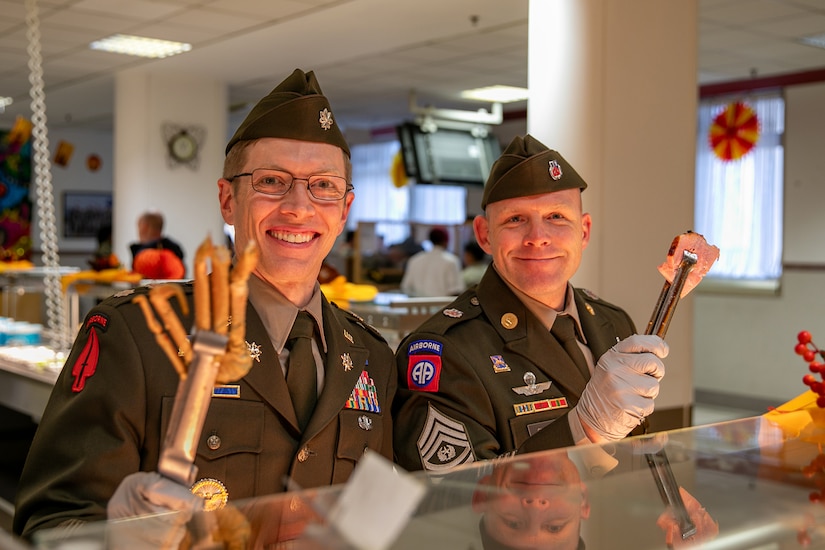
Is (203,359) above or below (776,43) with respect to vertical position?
below

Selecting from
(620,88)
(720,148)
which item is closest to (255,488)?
(620,88)

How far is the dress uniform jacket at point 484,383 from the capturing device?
1789 mm

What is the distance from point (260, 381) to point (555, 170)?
83 centimetres

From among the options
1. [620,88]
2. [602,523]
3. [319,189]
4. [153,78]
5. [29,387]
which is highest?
[153,78]

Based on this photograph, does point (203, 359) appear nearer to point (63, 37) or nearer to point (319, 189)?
point (319, 189)

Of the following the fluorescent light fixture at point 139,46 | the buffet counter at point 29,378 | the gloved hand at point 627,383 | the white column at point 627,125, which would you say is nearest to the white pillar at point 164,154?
the fluorescent light fixture at point 139,46

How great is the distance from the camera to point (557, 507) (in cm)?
104

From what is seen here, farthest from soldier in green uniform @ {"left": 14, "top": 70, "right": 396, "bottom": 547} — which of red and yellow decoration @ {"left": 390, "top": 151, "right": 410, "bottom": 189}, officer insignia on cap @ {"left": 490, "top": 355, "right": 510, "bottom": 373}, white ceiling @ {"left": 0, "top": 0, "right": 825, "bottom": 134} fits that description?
red and yellow decoration @ {"left": 390, "top": 151, "right": 410, "bottom": 189}

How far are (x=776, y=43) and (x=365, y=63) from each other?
3.43 metres

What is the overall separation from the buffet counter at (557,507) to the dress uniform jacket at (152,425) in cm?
51

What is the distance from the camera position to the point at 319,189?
1659 mm

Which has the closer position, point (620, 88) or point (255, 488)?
point (255, 488)

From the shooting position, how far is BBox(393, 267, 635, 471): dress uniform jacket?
179 centimetres

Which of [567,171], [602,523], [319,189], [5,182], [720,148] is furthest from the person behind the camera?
[5,182]
